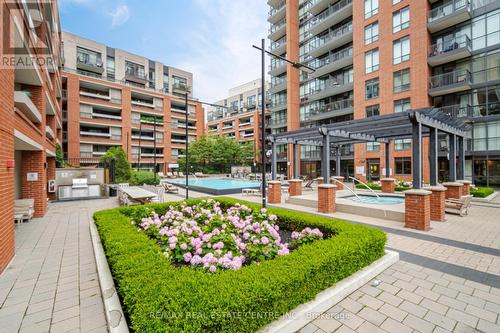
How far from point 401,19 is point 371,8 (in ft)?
13.3

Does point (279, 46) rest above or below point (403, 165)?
above

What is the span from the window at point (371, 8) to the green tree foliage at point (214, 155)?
27.7m

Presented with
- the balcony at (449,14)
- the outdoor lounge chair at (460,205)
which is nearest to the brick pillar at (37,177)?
the outdoor lounge chair at (460,205)

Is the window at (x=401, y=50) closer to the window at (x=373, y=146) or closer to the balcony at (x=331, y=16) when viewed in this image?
the window at (x=373, y=146)

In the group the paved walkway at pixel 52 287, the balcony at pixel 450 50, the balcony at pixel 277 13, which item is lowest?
the paved walkway at pixel 52 287

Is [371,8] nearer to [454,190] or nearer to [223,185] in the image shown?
[454,190]

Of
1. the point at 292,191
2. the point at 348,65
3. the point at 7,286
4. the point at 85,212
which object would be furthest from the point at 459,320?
the point at 348,65

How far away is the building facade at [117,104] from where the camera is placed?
36.0 m

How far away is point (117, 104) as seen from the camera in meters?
40.2

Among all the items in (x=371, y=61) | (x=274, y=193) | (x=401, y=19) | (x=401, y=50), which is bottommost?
(x=274, y=193)

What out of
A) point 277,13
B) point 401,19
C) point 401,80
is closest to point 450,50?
point 401,80

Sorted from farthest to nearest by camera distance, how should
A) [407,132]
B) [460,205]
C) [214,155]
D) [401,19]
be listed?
1. [214,155]
2. [401,19]
3. [407,132]
4. [460,205]

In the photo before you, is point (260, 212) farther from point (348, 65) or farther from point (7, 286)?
point (348, 65)

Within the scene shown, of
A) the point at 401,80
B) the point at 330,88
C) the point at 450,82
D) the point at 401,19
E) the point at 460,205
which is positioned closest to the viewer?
the point at 460,205
